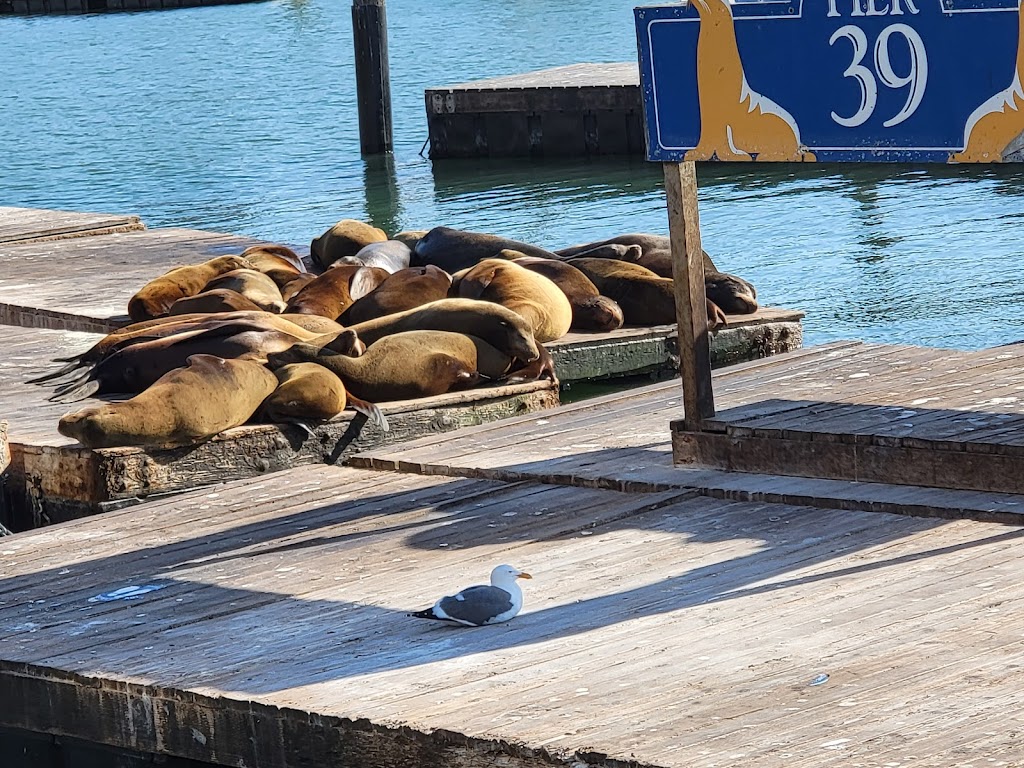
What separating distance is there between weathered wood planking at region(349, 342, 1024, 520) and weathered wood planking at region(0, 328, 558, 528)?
0.42 m

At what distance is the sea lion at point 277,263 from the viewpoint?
972 cm

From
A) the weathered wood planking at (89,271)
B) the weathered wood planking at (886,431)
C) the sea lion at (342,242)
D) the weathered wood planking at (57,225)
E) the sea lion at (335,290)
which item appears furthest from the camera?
the weathered wood planking at (57,225)

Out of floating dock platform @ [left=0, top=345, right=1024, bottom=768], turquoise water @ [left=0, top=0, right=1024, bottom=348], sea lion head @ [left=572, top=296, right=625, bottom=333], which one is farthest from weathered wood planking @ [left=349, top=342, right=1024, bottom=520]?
turquoise water @ [left=0, top=0, right=1024, bottom=348]

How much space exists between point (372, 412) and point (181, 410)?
2.51 ft

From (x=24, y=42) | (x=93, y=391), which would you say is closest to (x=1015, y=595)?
(x=93, y=391)

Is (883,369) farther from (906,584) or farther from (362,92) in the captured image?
(362,92)

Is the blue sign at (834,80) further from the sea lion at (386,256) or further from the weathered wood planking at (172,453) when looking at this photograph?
the sea lion at (386,256)

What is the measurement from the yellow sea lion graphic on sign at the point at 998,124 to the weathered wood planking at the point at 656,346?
354cm

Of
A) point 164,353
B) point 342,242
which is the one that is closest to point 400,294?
point 164,353

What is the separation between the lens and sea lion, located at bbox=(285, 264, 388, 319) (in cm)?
854

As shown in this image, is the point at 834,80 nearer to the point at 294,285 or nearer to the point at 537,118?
the point at 294,285

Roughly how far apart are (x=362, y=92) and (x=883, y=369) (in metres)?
15.8

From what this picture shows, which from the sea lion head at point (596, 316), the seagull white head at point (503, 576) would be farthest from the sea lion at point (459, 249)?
the seagull white head at point (503, 576)

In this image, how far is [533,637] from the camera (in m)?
4.11
